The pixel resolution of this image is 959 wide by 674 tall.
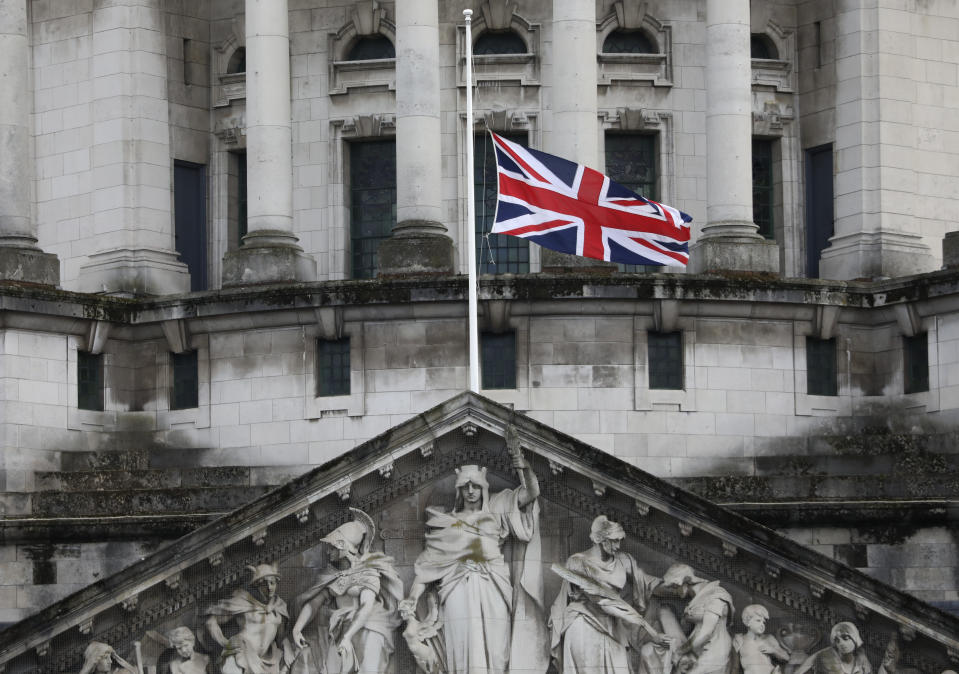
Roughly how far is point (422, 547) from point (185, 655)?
4.78 m

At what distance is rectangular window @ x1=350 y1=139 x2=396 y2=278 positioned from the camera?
80750 mm

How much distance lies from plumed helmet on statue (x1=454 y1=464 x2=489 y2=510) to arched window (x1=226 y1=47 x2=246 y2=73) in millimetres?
21165

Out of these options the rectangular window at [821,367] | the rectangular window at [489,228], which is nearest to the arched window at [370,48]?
the rectangular window at [489,228]

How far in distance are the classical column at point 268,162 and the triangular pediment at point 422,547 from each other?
13797 mm

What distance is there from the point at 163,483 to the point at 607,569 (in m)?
14.7

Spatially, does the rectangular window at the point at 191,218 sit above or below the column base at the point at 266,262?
above

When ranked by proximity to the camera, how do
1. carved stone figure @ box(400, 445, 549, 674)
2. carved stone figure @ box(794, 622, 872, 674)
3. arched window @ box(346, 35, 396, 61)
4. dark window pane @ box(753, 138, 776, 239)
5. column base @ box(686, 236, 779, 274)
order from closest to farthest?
carved stone figure @ box(794, 622, 872, 674) < carved stone figure @ box(400, 445, 549, 674) < column base @ box(686, 236, 779, 274) < arched window @ box(346, 35, 396, 61) < dark window pane @ box(753, 138, 776, 239)

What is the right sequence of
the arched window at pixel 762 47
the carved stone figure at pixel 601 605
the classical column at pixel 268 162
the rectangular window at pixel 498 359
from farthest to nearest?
the arched window at pixel 762 47, the classical column at pixel 268 162, the rectangular window at pixel 498 359, the carved stone figure at pixel 601 605

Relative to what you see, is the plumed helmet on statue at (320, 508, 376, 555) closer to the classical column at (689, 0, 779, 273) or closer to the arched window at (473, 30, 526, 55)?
the classical column at (689, 0, 779, 273)

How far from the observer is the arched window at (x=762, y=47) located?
82.1m

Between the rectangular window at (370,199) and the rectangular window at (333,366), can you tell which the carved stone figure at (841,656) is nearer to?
the rectangular window at (333,366)

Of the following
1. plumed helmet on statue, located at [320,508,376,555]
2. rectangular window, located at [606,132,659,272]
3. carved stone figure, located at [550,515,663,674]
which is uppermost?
rectangular window, located at [606,132,659,272]

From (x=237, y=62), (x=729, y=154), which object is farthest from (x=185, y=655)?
(x=237, y=62)

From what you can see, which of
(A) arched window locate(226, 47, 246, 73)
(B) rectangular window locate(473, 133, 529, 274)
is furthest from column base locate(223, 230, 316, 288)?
(A) arched window locate(226, 47, 246, 73)
